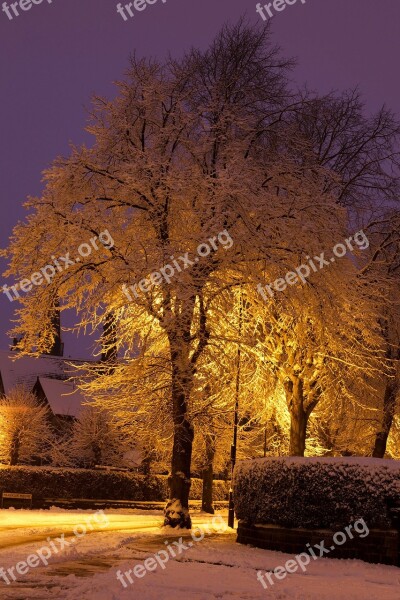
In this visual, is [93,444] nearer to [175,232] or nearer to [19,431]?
[19,431]

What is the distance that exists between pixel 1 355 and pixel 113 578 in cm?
5156

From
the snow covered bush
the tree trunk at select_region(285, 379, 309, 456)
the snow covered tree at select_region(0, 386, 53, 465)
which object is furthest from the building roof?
the tree trunk at select_region(285, 379, 309, 456)

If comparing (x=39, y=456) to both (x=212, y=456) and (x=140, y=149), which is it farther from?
(x=140, y=149)

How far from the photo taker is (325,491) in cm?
1641

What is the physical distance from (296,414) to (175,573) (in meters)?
13.6

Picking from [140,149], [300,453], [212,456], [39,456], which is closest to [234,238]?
[140,149]

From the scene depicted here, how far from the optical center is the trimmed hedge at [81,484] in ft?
130

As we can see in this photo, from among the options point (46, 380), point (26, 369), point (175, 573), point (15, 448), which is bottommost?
point (15, 448)

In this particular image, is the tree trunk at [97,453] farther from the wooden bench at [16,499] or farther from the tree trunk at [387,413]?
the tree trunk at [387,413]

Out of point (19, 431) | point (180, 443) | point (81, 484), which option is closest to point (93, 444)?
point (81, 484)

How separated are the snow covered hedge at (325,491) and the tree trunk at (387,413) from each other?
16.7m

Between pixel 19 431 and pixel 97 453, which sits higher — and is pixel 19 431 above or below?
above

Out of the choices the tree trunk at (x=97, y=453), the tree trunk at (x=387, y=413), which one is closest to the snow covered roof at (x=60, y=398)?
the tree trunk at (x=97, y=453)

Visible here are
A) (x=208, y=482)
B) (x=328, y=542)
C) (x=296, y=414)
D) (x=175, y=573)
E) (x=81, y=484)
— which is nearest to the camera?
(x=175, y=573)
